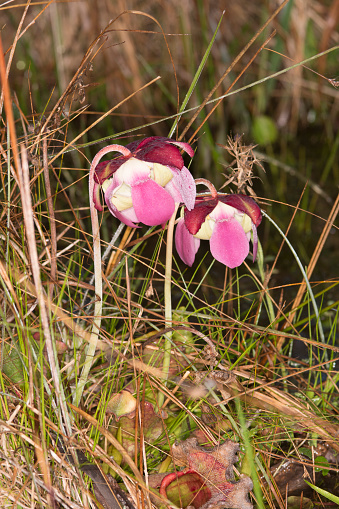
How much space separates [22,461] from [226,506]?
8.5 inches

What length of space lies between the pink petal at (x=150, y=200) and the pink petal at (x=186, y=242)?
9cm

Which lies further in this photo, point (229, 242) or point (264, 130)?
point (264, 130)

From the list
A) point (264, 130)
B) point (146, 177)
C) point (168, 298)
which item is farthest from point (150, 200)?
point (264, 130)

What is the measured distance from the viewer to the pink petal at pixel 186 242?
0.61 metres

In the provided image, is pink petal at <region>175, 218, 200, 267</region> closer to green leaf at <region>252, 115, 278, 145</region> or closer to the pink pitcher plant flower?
the pink pitcher plant flower

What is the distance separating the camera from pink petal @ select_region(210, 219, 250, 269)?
564 millimetres

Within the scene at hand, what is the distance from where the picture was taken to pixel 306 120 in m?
2.02

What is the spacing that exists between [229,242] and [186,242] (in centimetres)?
7

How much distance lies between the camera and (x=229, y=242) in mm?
564

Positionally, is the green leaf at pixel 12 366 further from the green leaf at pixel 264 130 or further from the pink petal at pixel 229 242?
the green leaf at pixel 264 130

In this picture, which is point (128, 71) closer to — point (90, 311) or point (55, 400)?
point (90, 311)

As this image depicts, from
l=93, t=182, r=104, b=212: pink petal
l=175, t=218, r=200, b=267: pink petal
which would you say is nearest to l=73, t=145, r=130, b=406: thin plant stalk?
l=93, t=182, r=104, b=212: pink petal

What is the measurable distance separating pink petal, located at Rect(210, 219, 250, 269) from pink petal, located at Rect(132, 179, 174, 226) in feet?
0.24

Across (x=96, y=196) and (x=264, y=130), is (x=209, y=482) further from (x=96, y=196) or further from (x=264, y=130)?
(x=264, y=130)
